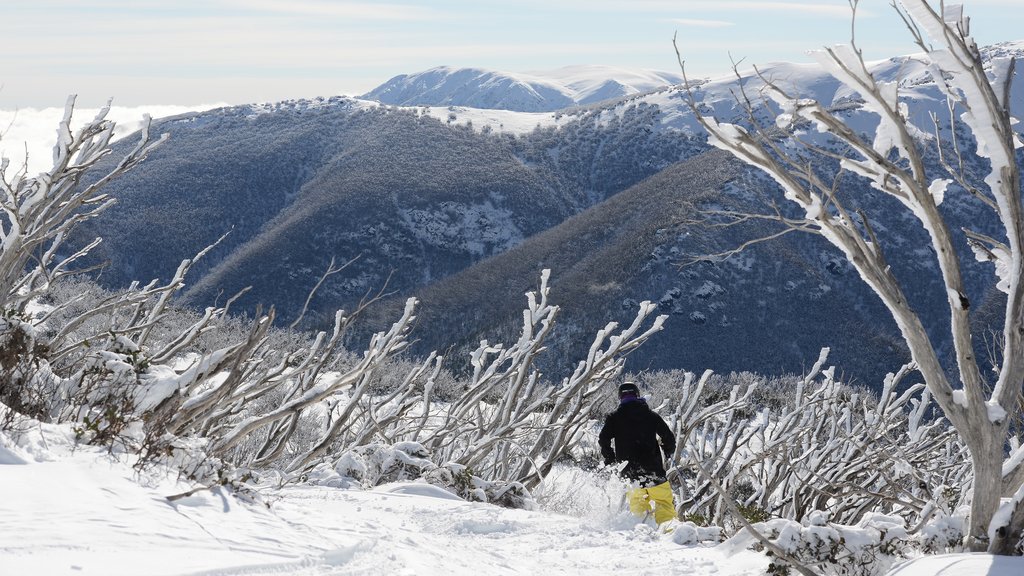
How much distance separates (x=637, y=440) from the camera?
19.9 feet

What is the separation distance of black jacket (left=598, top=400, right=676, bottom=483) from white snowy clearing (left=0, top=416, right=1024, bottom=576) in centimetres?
100

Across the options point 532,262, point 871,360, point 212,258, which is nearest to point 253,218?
point 212,258

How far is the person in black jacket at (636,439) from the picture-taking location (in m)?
5.99

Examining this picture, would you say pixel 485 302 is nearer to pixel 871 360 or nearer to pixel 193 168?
pixel 871 360

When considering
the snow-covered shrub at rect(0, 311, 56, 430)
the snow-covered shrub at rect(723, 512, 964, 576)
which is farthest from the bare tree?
the snow-covered shrub at rect(723, 512, 964, 576)

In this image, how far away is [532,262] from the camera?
5722cm

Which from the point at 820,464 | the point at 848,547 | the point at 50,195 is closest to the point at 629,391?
the point at 820,464

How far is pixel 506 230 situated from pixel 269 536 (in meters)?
65.4

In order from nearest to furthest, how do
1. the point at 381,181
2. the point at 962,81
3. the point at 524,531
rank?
the point at 962,81, the point at 524,531, the point at 381,181

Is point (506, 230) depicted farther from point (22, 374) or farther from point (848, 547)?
point (848, 547)

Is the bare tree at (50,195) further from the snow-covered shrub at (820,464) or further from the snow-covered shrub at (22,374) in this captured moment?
the snow-covered shrub at (820,464)

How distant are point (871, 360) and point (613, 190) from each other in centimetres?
3709

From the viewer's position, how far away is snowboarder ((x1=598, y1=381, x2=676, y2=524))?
5.84 metres

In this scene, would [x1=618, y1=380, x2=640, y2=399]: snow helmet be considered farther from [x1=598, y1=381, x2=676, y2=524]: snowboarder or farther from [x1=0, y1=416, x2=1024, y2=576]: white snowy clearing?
[x1=0, y1=416, x2=1024, y2=576]: white snowy clearing
